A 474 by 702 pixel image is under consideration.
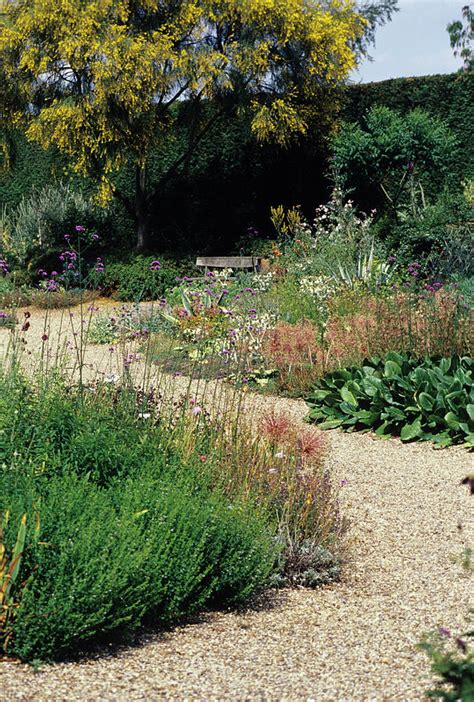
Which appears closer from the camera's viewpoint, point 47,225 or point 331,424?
point 331,424

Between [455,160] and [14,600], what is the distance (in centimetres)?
1438

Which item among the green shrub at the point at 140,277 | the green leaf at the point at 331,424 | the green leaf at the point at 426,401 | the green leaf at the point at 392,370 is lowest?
the green leaf at the point at 331,424

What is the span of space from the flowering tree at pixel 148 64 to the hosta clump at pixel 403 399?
30.0ft

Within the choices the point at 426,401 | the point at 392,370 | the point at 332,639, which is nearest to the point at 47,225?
the point at 392,370

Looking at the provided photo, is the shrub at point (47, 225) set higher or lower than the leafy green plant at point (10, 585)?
higher

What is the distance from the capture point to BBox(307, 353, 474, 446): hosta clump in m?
6.35

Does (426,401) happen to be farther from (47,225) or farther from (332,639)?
(47,225)

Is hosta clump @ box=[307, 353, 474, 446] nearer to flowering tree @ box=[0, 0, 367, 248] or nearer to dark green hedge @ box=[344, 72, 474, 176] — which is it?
flowering tree @ box=[0, 0, 367, 248]

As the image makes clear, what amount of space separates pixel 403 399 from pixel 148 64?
31.9 ft

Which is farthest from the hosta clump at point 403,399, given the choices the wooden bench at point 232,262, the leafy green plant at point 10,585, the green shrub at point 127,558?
the wooden bench at point 232,262

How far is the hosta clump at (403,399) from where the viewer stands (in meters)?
6.35

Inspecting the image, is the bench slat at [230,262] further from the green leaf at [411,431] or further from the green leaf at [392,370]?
the green leaf at [411,431]

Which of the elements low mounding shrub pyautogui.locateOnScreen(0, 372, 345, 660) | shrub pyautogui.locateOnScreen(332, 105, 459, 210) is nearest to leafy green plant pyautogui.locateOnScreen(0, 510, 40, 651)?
low mounding shrub pyautogui.locateOnScreen(0, 372, 345, 660)

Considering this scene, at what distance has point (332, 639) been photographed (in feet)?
11.0
